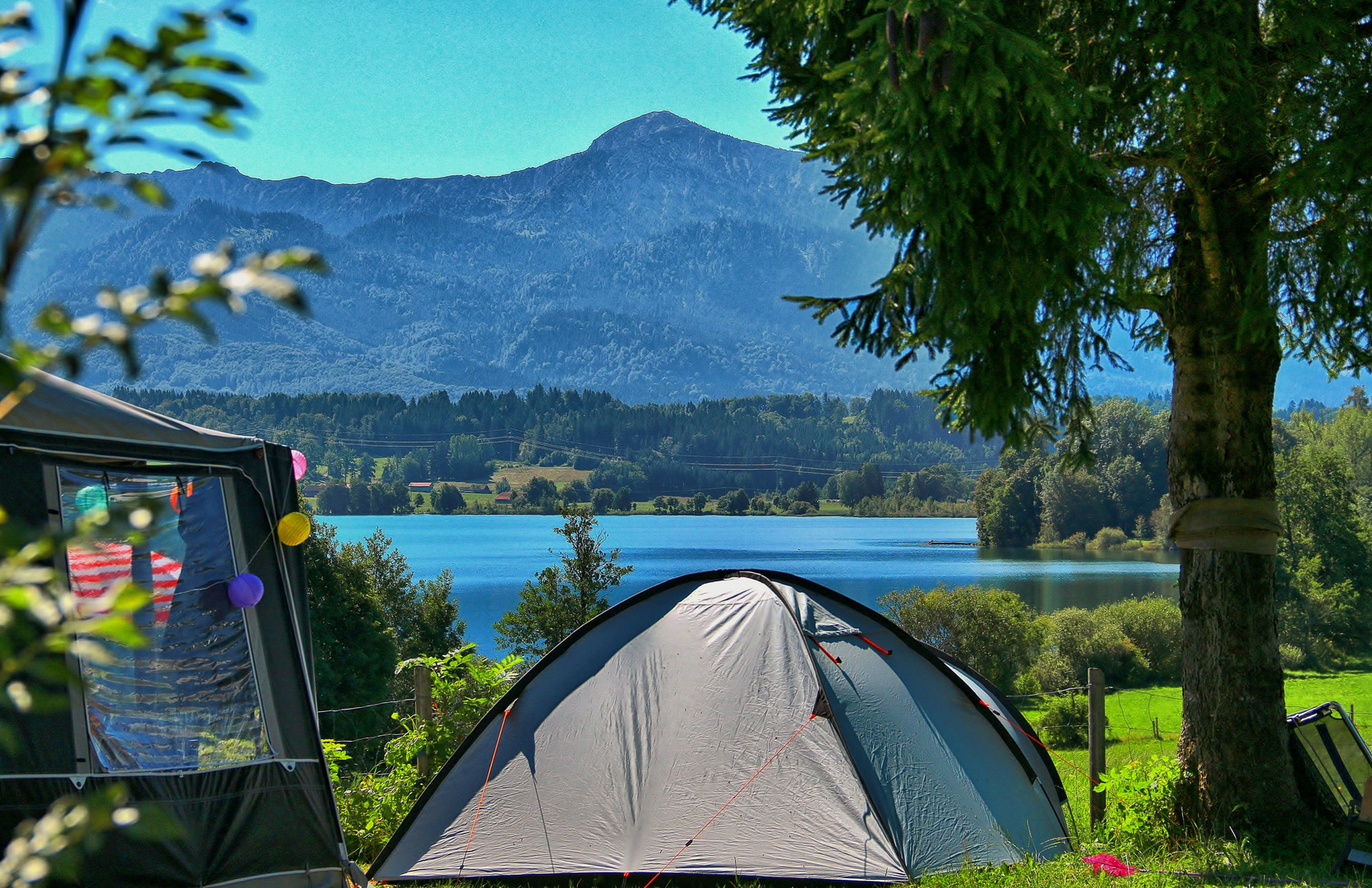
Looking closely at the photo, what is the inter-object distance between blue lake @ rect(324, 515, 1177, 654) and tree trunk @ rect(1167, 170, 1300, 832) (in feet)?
70.1

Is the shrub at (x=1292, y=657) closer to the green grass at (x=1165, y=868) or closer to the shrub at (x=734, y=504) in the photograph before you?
the green grass at (x=1165, y=868)

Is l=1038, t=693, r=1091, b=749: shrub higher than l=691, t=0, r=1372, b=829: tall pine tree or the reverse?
the reverse

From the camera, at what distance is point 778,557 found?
75625 millimetres

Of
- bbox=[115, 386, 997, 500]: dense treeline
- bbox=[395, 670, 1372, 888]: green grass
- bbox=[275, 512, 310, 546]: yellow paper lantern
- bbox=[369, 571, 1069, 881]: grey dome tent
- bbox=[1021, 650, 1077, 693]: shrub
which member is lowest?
bbox=[1021, 650, 1077, 693]: shrub

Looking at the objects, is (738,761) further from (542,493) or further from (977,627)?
(542,493)

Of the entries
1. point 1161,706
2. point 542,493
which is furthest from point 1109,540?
point 542,493

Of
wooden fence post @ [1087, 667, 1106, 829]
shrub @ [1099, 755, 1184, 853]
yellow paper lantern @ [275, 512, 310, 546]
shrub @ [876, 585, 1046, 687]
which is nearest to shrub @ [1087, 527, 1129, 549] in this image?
shrub @ [876, 585, 1046, 687]

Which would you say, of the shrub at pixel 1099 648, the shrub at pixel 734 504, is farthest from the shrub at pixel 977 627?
the shrub at pixel 734 504

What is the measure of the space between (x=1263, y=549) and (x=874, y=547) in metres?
83.2

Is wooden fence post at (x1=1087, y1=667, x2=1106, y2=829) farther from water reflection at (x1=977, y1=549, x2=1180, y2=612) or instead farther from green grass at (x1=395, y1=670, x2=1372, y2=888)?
water reflection at (x1=977, y1=549, x2=1180, y2=612)

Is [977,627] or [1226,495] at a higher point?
[1226,495]

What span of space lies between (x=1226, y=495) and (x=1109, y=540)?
75720 mm

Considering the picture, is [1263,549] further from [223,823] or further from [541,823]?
[223,823]

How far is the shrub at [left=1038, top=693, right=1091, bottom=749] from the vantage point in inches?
926
